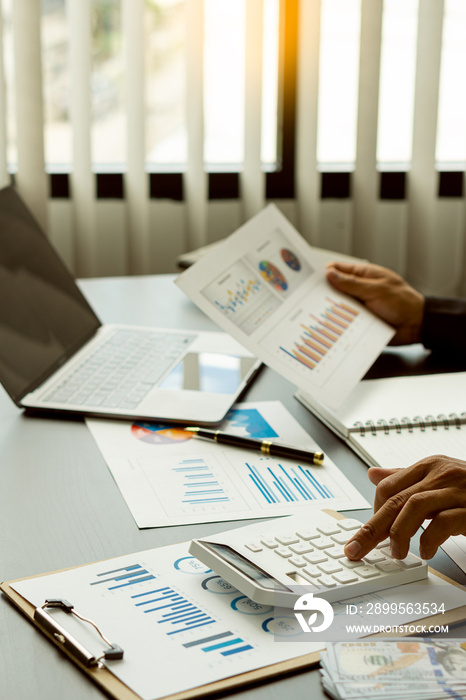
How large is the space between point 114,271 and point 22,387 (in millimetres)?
1397

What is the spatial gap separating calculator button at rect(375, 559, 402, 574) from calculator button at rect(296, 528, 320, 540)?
2.2 inches

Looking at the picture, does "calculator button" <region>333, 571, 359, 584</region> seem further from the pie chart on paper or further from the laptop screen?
the laptop screen

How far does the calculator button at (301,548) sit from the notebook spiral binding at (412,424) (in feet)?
0.96

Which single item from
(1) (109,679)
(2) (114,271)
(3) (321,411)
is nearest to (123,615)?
(1) (109,679)

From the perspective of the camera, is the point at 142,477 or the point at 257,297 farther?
the point at 257,297

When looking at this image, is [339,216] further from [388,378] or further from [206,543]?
[206,543]

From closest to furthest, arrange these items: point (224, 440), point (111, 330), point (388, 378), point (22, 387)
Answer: point (224, 440), point (22, 387), point (388, 378), point (111, 330)

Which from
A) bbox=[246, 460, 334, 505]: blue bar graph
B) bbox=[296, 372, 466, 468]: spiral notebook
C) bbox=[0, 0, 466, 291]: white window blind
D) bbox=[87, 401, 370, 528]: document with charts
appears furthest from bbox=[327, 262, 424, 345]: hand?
bbox=[0, 0, 466, 291]: white window blind

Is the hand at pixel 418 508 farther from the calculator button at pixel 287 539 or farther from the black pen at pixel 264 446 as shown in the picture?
the black pen at pixel 264 446

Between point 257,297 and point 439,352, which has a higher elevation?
point 257,297

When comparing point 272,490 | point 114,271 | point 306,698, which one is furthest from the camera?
point 114,271

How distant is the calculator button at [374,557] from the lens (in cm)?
60

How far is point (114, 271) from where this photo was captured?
2338 millimetres

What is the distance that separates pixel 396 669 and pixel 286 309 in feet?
2.08
